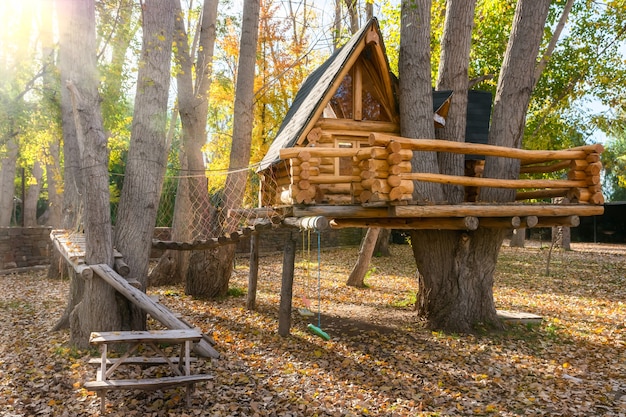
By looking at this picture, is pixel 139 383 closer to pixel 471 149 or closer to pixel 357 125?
pixel 471 149

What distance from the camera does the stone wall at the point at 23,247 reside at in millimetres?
16094

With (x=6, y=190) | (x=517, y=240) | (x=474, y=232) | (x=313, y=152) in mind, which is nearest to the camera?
(x=313, y=152)

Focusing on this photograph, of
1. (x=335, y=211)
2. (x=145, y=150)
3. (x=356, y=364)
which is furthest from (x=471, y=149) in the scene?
(x=145, y=150)

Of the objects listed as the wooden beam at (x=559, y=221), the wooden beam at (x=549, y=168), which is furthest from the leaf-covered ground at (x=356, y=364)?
the wooden beam at (x=549, y=168)

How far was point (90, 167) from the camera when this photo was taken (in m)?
6.92

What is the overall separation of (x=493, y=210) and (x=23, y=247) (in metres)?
16.2

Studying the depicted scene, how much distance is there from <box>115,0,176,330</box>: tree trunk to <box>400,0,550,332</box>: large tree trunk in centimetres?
428

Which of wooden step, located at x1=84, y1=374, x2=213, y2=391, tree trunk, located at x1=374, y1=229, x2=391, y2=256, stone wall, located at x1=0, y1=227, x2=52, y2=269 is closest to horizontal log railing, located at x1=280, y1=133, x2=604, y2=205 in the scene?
wooden step, located at x1=84, y1=374, x2=213, y2=391

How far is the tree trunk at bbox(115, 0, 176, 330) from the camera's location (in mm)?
7402

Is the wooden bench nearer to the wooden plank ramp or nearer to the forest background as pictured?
the wooden plank ramp

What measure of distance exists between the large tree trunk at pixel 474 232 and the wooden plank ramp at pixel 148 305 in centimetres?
430

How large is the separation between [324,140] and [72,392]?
7.01 metres

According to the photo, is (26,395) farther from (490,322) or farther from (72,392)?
(490,322)

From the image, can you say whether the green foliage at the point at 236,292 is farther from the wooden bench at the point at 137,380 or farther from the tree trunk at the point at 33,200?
the tree trunk at the point at 33,200
